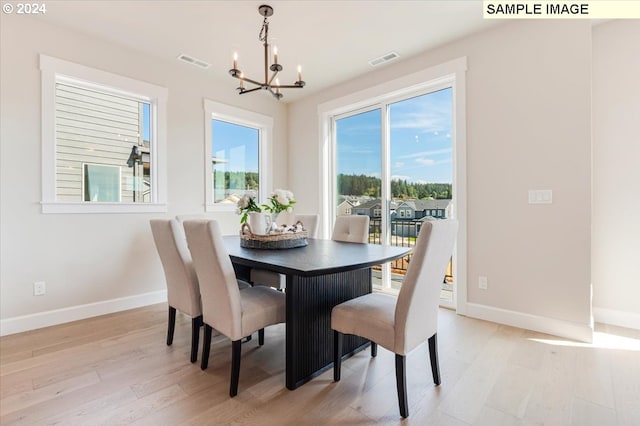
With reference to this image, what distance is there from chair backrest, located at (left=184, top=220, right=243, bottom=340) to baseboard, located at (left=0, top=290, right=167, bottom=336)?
1.98m

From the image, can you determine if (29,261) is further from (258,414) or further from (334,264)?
(334,264)

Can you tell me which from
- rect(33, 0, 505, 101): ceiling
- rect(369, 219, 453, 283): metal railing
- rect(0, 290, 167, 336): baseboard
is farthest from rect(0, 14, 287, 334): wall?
rect(369, 219, 453, 283): metal railing

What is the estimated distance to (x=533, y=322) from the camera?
8.63ft

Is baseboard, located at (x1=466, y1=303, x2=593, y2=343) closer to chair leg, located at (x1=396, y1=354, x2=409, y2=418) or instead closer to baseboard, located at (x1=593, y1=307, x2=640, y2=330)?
baseboard, located at (x1=593, y1=307, x2=640, y2=330)

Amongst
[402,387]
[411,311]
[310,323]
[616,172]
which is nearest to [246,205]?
[310,323]

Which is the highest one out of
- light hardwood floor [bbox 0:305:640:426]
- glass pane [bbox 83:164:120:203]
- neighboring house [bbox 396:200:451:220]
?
glass pane [bbox 83:164:120:203]

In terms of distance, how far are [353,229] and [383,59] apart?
199cm

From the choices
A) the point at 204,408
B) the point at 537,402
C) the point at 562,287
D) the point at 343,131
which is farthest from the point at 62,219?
the point at 562,287

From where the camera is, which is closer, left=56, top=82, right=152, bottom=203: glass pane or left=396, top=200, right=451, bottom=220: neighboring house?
left=56, top=82, right=152, bottom=203: glass pane

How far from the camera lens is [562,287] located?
252 centimetres

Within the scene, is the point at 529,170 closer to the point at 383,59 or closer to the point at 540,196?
the point at 540,196

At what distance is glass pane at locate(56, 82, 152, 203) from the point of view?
295 centimetres

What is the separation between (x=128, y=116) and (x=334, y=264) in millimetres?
3090

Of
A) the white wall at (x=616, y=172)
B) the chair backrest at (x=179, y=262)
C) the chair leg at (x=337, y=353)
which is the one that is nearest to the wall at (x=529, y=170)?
the white wall at (x=616, y=172)
